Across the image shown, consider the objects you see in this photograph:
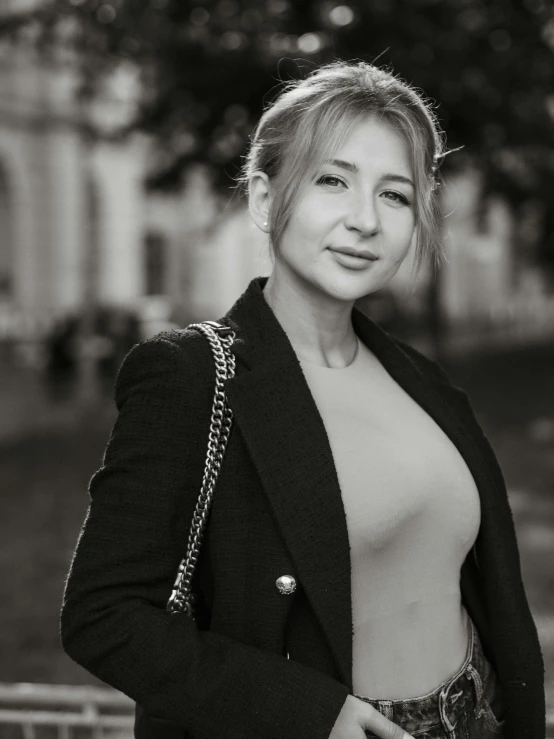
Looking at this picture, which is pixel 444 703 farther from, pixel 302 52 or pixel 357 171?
pixel 302 52

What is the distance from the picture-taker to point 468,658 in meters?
1.95

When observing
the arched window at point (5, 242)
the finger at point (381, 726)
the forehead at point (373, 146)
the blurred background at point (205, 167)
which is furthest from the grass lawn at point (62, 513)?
the arched window at point (5, 242)

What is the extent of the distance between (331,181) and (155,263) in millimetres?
29076

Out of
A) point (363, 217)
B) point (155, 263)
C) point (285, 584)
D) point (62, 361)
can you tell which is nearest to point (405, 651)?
point (285, 584)

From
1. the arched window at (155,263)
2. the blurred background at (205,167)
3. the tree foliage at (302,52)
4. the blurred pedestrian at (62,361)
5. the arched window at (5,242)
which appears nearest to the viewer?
the blurred background at (205,167)

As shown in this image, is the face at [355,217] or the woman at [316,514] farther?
the face at [355,217]

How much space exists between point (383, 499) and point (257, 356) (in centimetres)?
36

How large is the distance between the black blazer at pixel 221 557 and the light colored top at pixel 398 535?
80 mm

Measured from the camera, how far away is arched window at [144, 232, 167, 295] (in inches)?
→ 1177

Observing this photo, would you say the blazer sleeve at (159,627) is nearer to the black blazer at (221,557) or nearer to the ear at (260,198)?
the black blazer at (221,557)

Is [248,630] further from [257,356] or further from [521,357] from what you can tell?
[521,357]

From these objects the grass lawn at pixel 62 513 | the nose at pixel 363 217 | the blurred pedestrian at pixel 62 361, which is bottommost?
the blurred pedestrian at pixel 62 361

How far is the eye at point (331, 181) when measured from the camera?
5.98 ft

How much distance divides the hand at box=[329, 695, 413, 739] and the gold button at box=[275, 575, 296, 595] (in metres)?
0.20
